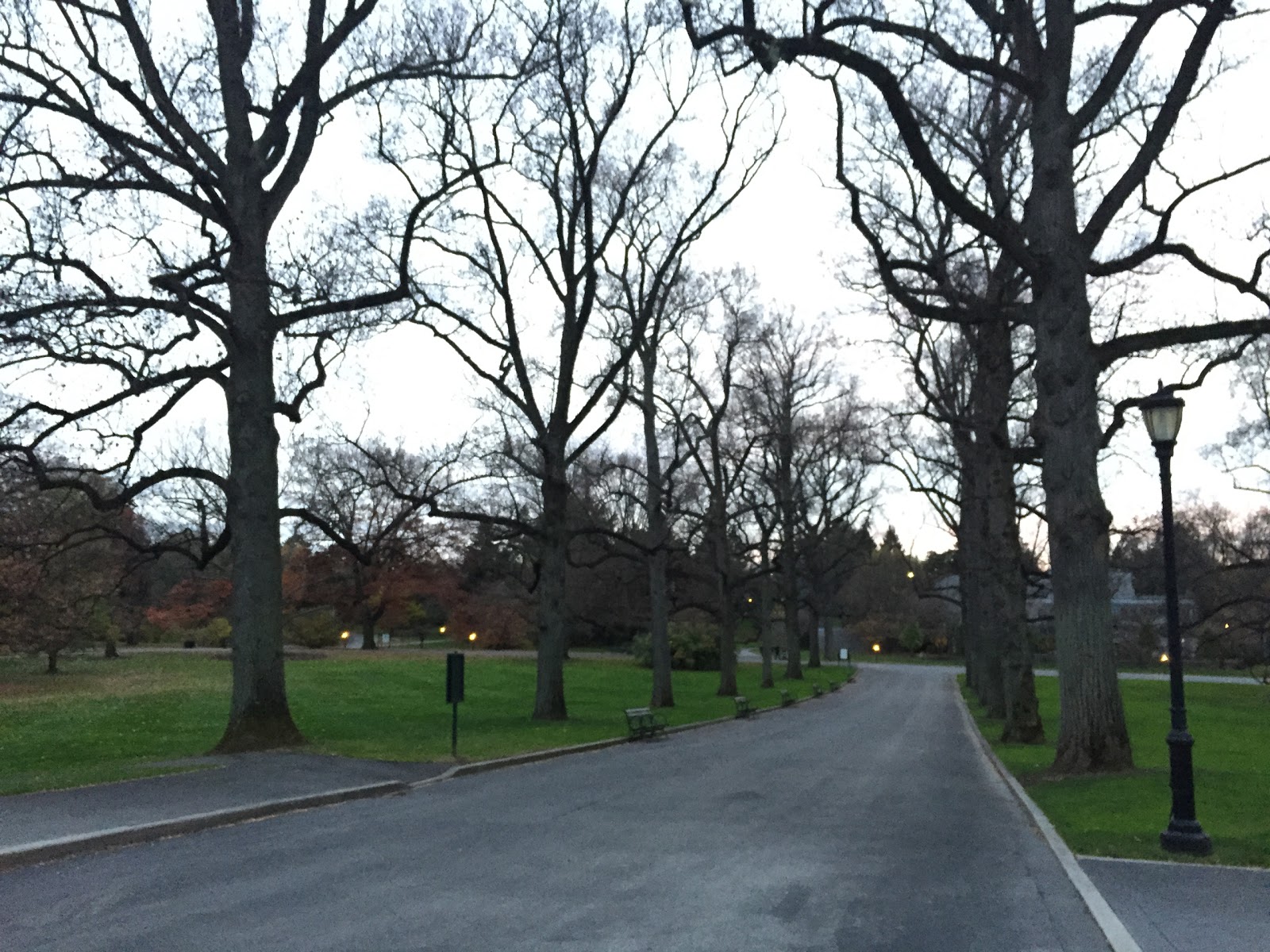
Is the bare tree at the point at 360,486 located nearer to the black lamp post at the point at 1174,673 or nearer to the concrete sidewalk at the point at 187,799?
the concrete sidewalk at the point at 187,799

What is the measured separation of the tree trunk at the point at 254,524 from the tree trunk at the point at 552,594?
9531 mm

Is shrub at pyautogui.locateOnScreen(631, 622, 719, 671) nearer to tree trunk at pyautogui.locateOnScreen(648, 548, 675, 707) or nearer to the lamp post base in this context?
tree trunk at pyautogui.locateOnScreen(648, 548, 675, 707)

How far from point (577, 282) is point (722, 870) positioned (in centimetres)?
2079

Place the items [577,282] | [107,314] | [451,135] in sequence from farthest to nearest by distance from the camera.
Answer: [577,282]
[451,135]
[107,314]

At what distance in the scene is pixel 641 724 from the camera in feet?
79.6

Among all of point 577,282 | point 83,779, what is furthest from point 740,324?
point 83,779

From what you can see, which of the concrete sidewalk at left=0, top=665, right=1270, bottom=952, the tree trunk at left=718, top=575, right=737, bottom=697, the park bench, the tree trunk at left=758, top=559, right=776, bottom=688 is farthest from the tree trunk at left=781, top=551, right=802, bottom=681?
the concrete sidewalk at left=0, top=665, right=1270, bottom=952

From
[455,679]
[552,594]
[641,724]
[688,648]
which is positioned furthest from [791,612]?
[455,679]

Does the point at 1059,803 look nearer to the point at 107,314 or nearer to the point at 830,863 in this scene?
the point at 830,863

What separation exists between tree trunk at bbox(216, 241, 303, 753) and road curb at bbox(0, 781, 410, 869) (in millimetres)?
4379

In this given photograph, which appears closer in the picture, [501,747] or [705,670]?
[501,747]

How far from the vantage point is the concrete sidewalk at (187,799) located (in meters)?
9.38

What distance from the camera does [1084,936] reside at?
693 centimetres

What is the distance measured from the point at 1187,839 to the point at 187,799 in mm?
9702
